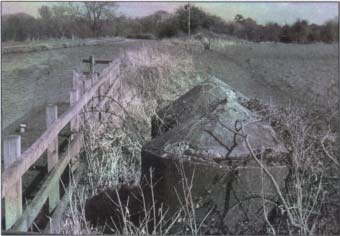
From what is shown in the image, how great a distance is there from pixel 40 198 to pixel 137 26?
4.13 feet

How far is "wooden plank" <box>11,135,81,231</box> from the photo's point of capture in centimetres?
376

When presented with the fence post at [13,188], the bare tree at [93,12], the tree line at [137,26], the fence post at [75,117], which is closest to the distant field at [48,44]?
the tree line at [137,26]

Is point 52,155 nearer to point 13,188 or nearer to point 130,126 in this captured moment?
point 13,188

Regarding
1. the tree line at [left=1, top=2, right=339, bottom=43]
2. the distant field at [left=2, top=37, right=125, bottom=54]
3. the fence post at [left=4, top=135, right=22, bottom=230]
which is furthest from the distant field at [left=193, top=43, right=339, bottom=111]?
the fence post at [left=4, top=135, right=22, bottom=230]

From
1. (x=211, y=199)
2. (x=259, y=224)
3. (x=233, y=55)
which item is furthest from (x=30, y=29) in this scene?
(x=259, y=224)

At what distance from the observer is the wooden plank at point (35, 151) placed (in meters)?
3.46

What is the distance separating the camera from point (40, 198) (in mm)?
4223

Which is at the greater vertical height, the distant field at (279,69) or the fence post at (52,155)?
the distant field at (279,69)

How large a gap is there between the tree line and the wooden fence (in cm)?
66

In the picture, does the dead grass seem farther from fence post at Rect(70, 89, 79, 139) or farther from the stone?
the stone

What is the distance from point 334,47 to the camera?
3865 mm

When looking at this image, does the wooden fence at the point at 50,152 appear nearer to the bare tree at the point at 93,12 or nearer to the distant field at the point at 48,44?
the distant field at the point at 48,44

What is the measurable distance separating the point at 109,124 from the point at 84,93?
0.38 meters

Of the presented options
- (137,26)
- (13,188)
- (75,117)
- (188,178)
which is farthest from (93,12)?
(75,117)
